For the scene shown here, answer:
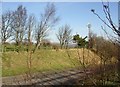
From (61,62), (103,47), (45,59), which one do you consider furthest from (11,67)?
(103,47)

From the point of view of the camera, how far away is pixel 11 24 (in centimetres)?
3478

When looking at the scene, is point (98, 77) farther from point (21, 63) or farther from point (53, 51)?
point (53, 51)

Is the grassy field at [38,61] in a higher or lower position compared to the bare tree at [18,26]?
lower

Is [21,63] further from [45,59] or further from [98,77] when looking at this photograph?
[98,77]

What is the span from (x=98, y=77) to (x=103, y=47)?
45.4 inches

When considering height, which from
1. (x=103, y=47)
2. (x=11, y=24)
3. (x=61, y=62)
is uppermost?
(x=11, y=24)

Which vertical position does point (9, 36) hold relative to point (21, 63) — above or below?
above

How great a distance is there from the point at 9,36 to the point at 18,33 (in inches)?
55.3

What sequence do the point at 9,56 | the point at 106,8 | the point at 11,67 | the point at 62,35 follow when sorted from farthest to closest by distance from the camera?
1. the point at 62,35
2. the point at 9,56
3. the point at 11,67
4. the point at 106,8

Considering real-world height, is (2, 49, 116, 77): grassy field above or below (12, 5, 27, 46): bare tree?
below

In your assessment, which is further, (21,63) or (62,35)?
(62,35)

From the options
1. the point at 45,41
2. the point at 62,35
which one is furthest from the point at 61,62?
the point at 62,35

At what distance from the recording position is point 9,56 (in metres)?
27.0

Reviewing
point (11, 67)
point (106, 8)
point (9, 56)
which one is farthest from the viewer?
point (9, 56)
